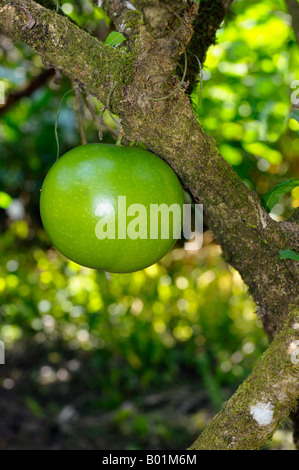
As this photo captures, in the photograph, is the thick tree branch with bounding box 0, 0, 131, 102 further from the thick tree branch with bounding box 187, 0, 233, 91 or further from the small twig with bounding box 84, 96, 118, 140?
the thick tree branch with bounding box 187, 0, 233, 91

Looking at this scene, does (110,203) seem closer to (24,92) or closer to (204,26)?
(204,26)

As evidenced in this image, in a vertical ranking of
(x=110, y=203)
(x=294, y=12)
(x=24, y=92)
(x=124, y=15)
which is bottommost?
(x=24, y=92)

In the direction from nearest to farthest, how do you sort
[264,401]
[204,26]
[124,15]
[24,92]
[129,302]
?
[264,401] < [124,15] < [204,26] < [24,92] < [129,302]

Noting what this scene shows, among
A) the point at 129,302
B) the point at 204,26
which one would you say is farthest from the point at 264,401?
the point at 129,302

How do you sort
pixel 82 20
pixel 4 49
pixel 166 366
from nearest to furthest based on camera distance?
pixel 82 20, pixel 4 49, pixel 166 366

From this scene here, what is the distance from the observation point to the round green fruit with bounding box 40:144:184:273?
3.02 ft

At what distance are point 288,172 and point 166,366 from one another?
5.19ft

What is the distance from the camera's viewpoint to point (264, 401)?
0.81m

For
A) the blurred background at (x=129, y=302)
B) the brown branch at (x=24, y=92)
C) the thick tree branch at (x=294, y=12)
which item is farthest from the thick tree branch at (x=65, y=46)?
the brown branch at (x=24, y=92)

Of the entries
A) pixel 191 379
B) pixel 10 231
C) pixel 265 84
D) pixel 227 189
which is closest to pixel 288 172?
pixel 265 84

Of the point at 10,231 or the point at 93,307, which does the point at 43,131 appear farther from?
the point at 93,307

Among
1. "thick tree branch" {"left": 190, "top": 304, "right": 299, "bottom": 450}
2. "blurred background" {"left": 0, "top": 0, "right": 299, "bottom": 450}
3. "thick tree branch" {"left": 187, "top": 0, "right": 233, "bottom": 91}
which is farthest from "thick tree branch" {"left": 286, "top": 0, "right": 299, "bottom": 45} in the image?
"thick tree branch" {"left": 190, "top": 304, "right": 299, "bottom": 450}

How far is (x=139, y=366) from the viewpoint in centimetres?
304

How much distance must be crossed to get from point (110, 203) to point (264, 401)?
442 mm
